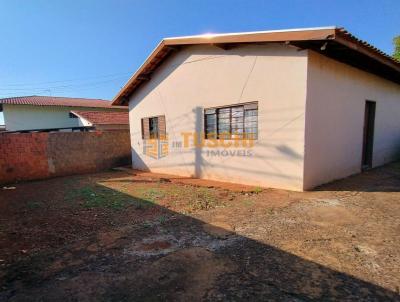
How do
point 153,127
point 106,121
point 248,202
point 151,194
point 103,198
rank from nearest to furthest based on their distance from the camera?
point 248,202 → point 103,198 → point 151,194 → point 153,127 → point 106,121

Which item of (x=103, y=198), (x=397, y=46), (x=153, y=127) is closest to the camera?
(x=103, y=198)

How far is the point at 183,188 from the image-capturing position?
7184 mm

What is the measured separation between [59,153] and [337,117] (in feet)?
34.9

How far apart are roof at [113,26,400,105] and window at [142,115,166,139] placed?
78.9 inches

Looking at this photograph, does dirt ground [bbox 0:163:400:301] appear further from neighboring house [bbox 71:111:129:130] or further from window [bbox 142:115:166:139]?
neighboring house [bbox 71:111:129:130]

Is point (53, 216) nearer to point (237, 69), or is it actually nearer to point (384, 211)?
point (237, 69)

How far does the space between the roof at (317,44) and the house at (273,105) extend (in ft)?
0.08

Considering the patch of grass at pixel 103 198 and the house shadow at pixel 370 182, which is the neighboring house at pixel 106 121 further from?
the house shadow at pixel 370 182

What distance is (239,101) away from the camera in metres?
7.03

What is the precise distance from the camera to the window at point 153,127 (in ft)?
33.3

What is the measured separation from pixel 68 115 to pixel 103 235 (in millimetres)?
21173

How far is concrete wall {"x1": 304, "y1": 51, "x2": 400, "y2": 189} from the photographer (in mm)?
5875

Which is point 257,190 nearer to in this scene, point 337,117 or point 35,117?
point 337,117

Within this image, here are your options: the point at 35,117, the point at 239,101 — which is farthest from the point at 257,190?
the point at 35,117
